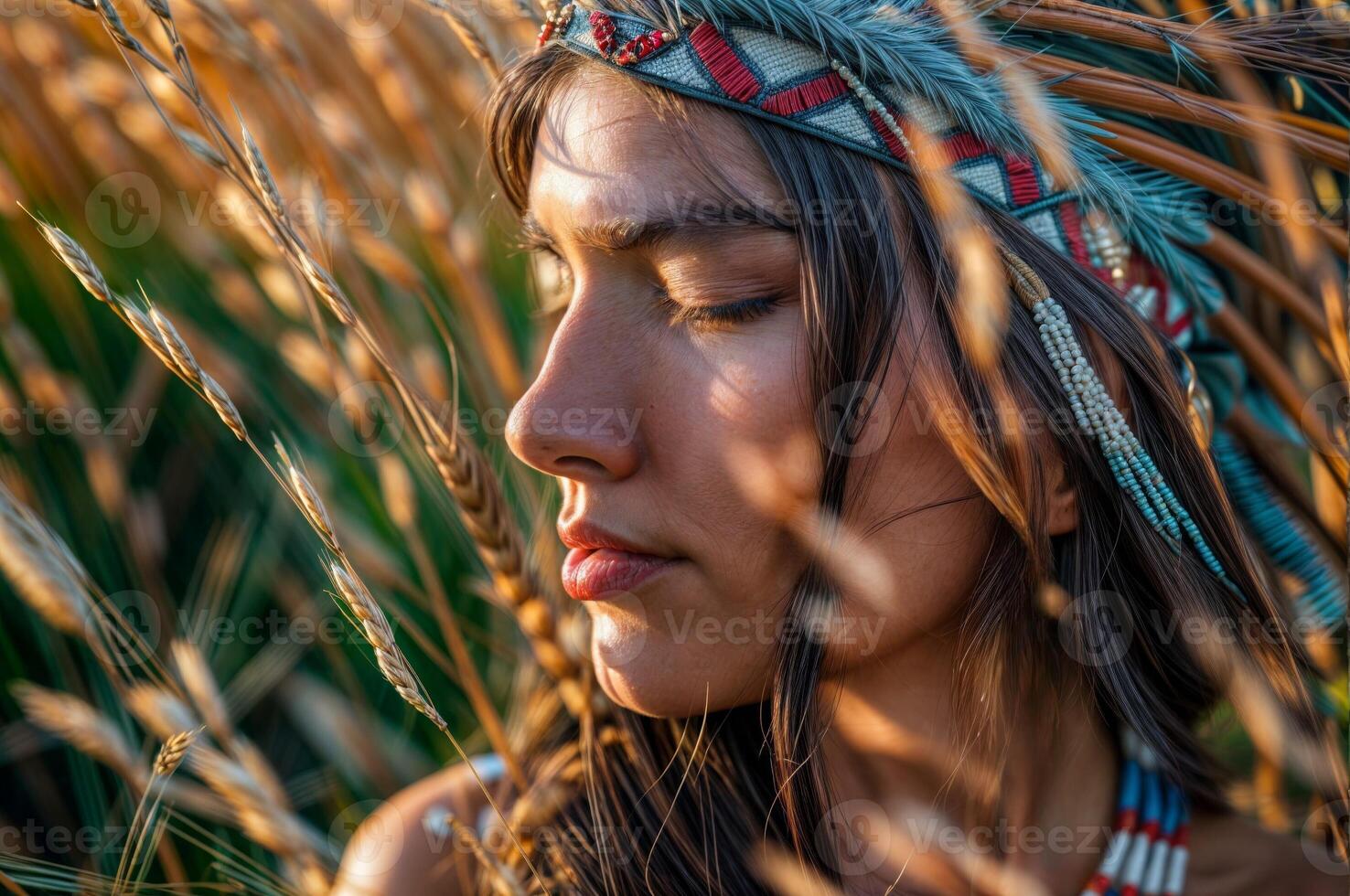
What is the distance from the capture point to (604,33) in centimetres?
110

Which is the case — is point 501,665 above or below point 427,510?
below

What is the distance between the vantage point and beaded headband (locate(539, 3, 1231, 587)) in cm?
107

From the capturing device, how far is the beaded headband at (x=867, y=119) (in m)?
1.07

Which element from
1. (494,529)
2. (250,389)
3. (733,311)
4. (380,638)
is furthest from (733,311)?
(250,389)

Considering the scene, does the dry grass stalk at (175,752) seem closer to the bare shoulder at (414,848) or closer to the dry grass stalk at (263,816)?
the dry grass stalk at (263,816)

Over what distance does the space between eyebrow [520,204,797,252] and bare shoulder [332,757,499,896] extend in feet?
2.58

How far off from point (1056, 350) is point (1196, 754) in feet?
2.03

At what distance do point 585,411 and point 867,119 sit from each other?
1.41 ft

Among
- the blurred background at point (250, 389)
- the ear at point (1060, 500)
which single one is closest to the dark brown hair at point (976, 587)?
the ear at point (1060, 500)

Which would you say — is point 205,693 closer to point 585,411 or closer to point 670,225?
point 585,411

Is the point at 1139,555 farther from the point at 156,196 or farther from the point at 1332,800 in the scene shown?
the point at 156,196

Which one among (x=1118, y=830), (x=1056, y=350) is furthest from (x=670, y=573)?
(x=1118, y=830)

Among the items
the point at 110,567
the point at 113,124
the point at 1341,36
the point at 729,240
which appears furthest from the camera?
the point at 113,124

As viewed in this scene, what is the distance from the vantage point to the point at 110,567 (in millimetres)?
1681
